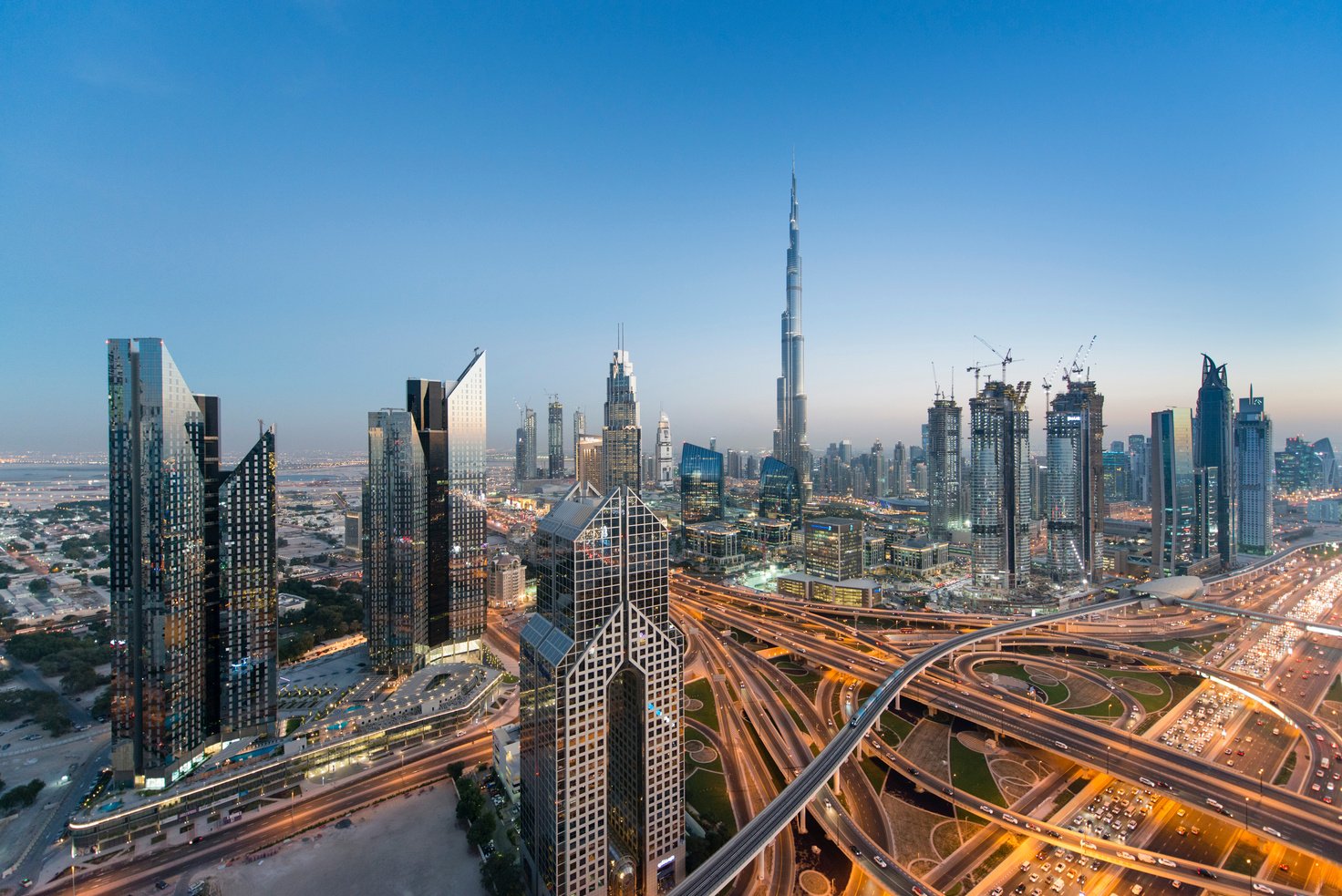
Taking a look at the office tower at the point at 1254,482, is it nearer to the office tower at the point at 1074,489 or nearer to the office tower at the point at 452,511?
the office tower at the point at 1074,489

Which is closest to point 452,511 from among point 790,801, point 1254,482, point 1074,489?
point 790,801

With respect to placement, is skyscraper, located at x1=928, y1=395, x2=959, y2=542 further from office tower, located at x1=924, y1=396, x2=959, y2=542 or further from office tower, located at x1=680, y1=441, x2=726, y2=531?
office tower, located at x1=680, y1=441, x2=726, y2=531

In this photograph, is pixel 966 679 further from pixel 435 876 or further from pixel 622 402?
pixel 622 402

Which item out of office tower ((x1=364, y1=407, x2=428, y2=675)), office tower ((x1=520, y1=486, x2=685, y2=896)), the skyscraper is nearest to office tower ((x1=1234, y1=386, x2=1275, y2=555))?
the skyscraper

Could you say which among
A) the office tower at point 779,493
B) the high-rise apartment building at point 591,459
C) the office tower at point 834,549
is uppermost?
the high-rise apartment building at point 591,459

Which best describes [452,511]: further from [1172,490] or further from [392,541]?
[1172,490]

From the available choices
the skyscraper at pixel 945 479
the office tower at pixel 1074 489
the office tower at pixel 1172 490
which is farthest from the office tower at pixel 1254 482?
the skyscraper at pixel 945 479

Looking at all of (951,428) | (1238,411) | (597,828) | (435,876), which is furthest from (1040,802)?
(1238,411)
